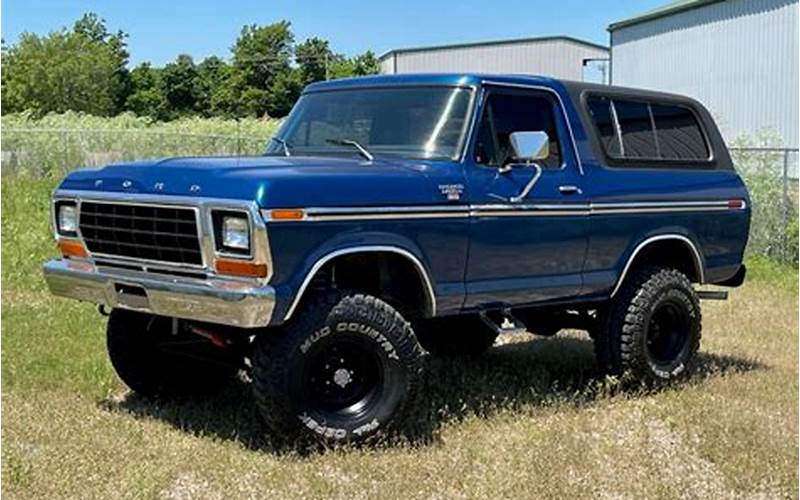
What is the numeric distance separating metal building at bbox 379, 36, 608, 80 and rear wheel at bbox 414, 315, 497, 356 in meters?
42.7

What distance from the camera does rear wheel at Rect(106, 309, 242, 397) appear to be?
655 centimetres

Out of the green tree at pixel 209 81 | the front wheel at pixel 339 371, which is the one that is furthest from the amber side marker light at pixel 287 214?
the green tree at pixel 209 81

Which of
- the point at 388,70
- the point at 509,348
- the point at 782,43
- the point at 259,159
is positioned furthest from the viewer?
the point at 388,70

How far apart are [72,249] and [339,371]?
1.74 m

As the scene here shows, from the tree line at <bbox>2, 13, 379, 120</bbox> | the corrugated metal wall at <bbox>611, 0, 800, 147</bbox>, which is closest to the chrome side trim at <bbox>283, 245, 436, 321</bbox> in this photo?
the corrugated metal wall at <bbox>611, 0, 800, 147</bbox>

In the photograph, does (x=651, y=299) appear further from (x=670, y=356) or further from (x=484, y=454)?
(x=484, y=454)

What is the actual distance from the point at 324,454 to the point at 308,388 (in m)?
0.35

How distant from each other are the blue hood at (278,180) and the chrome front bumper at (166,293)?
17.3 inches

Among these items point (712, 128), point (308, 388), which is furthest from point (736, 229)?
point (308, 388)

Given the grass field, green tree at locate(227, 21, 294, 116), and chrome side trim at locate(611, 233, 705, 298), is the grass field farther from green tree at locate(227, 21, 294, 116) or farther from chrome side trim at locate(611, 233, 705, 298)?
green tree at locate(227, 21, 294, 116)

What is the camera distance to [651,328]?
780 centimetres

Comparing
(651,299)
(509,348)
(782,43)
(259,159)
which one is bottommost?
(509,348)

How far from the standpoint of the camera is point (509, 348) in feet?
30.1

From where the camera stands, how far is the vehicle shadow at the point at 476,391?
615cm
